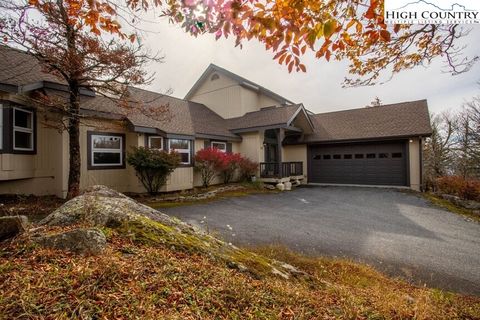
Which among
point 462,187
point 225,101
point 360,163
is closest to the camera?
point 462,187

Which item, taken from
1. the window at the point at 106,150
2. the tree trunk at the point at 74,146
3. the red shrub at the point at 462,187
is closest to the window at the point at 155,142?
the window at the point at 106,150

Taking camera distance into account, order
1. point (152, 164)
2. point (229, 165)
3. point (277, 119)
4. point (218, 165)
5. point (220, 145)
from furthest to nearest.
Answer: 1. point (220, 145)
2. point (277, 119)
3. point (229, 165)
4. point (218, 165)
5. point (152, 164)

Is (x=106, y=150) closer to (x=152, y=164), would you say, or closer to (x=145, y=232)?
(x=152, y=164)

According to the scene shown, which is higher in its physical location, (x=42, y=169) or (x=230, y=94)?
(x=230, y=94)

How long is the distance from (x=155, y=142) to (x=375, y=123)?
14537 millimetres

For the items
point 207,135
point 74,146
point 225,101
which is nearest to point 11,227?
point 74,146

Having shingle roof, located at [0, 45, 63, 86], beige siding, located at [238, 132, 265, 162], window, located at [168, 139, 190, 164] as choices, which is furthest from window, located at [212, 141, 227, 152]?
shingle roof, located at [0, 45, 63, 86]

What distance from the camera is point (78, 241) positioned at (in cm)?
210

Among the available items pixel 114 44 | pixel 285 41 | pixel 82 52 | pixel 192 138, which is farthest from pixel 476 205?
pixel 82 52

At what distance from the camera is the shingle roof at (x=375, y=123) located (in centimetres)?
1442

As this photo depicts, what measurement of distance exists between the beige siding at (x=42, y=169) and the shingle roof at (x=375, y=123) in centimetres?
1460

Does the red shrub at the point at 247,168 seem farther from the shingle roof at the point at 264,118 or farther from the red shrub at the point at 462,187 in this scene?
the red shrub at the point at 462,187

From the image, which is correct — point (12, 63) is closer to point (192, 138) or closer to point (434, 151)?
point (192, 138)

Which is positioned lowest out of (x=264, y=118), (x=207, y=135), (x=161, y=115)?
(x=207, y=135)
